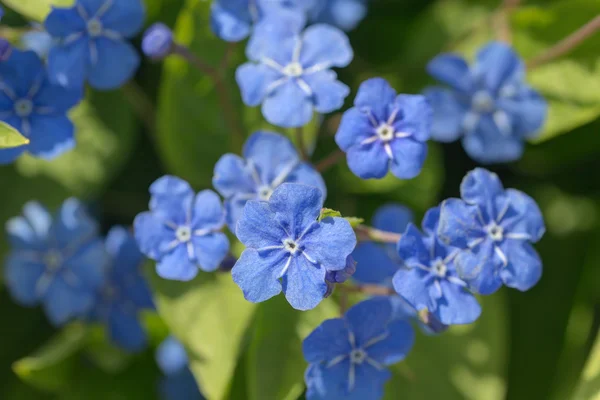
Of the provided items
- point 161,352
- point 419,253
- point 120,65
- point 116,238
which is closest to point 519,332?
point 419,253

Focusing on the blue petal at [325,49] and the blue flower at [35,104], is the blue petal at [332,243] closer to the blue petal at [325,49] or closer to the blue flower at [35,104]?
the blue petal at [325,49]

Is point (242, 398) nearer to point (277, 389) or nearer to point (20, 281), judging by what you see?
point (277, 389)

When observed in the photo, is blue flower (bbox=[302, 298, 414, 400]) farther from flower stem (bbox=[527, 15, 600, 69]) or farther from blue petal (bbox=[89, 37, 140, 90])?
flower stem (bbox=[527, 15, 600, 69])

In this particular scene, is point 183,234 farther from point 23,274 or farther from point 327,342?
point 23,274

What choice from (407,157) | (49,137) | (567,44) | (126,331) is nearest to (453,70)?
(567,44)

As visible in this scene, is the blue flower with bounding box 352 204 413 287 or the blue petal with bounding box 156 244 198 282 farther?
the blue flower with bounding box 352 204 413 287

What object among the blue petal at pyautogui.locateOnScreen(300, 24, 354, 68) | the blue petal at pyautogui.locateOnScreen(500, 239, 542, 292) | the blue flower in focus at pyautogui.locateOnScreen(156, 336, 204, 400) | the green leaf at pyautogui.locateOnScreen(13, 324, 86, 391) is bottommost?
the blue flower in focus at pyautogui.locateOnScreen(156, 336, 204, 400)

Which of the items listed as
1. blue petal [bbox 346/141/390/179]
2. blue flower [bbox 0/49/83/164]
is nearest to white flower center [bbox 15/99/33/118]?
blue flower [bbox 0/49/83/164]

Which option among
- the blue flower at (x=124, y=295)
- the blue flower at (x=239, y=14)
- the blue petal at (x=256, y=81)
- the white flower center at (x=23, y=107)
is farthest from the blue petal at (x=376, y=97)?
the blue flower at (x=124, y=295)
